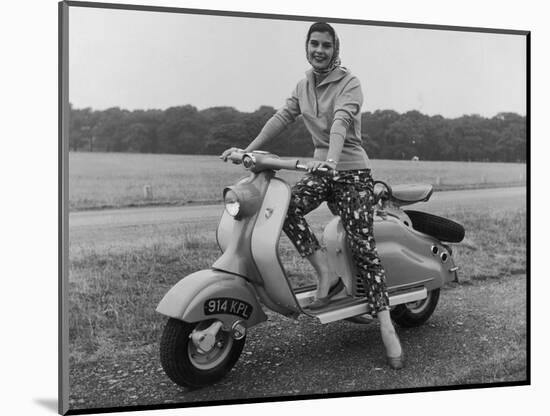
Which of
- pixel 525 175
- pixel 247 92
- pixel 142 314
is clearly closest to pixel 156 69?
pixel 247 92

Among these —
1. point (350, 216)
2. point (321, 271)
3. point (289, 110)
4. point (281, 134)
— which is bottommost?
point (321, 271)

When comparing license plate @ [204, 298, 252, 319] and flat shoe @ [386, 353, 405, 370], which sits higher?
license plate @ [204, 298, 252, 319]

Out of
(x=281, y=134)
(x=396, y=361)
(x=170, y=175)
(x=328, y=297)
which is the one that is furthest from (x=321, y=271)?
(x=170, y=175)

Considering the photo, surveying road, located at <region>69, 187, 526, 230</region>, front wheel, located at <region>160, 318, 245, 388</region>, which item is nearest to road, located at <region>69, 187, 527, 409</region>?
road, located at <region>69, 187, 526, 230</region>

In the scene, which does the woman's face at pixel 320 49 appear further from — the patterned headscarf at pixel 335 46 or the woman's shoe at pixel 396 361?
the woman's shoe at pixel 396 361

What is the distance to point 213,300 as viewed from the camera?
3.27 meters

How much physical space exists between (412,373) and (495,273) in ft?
3.06

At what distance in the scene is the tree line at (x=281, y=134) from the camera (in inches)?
143

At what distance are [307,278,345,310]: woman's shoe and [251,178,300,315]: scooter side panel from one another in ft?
0.63

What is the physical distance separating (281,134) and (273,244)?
0.75 metres

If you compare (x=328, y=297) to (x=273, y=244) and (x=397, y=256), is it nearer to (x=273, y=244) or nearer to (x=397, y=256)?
(x=397, y=256)

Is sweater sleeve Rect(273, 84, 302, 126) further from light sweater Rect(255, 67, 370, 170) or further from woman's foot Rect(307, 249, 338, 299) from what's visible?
woman's foot Rect(307, 249, 338, 299)

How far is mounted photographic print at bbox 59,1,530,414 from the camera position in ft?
11.3

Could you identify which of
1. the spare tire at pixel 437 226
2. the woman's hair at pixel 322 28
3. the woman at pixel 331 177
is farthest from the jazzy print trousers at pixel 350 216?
the woman's hair at pixel 322 28
